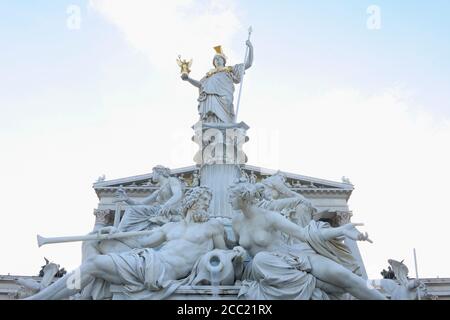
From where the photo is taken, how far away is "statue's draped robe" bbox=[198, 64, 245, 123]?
959cm

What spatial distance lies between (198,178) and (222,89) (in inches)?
120

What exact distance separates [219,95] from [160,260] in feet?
18.4

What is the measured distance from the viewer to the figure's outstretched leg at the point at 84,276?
15.4 feet

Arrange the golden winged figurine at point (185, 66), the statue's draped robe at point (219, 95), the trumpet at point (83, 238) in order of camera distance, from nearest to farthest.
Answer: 1. the trumpet at point (83, 238)
2. the statue's draped robe at point (219, 95)
3. the golden winged figurine at point (185, 66)

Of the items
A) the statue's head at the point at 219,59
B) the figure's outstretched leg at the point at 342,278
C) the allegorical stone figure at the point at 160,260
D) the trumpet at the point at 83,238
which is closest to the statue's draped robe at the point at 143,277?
the allegorical stone figure at the point at 160,260

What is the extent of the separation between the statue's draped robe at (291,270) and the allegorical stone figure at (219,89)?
16.4 feet

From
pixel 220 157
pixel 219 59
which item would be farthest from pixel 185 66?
pixel 220 157

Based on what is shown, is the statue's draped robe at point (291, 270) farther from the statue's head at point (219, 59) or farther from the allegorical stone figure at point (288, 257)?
the statue's head at point (219, 59)

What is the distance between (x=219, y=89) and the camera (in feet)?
32.3

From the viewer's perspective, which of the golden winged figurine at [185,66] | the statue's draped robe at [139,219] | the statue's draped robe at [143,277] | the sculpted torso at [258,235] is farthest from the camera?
the golden winged figurine at [185,66]

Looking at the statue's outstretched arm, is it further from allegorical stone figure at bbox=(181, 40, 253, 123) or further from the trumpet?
the trumpet

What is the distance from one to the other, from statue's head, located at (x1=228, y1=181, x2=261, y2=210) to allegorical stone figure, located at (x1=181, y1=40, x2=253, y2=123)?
4.44m
